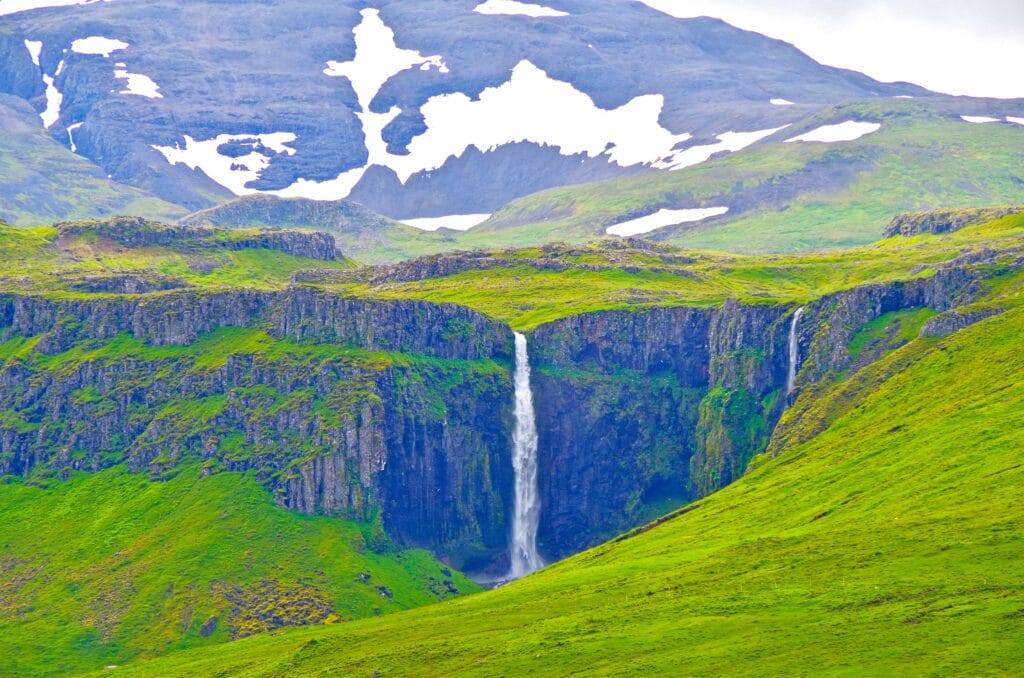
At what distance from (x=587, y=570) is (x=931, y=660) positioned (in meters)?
69.5

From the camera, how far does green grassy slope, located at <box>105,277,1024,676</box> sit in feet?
465

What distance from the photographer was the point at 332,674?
168250mm

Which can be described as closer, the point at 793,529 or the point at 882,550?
the point at 882,550

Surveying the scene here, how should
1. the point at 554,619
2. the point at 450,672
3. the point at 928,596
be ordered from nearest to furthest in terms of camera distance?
the point at 928,596
the point at 450,672
the point at 554,619

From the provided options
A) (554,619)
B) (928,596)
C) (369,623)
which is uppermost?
(928,596)

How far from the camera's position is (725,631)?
153m

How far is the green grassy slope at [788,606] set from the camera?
141625 millimetres

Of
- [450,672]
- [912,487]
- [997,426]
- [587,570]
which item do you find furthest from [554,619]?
[997,426]

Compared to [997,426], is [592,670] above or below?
below

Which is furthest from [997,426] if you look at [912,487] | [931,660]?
[931,660]

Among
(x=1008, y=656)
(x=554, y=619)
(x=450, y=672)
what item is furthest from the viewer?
(x=554, y=619)

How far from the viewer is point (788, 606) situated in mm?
155750

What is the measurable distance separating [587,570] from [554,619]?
29.0m

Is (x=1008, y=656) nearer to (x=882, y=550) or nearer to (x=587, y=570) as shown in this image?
(x=882, y=550)
